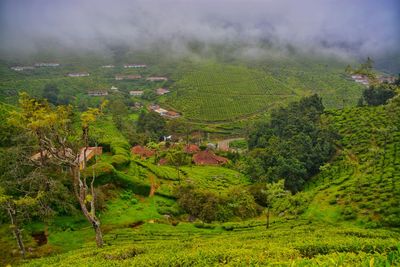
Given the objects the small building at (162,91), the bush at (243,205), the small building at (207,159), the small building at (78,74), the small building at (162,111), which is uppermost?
the small building at (78,74)

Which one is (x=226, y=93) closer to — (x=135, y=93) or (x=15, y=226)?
(x=135, y=93)

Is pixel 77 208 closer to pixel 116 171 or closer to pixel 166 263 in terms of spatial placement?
pixel 116 171

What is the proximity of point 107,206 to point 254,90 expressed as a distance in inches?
4149

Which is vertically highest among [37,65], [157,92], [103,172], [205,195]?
[37,65]

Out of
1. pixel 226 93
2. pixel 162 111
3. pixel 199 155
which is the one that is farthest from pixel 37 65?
pixel 199 155

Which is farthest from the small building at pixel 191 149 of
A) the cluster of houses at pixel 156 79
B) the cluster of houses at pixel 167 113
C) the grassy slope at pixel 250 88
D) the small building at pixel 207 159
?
the cluster of houses at pixel 156 79

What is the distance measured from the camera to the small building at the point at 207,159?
62.6 metres

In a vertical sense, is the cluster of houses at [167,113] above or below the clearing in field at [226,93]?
below

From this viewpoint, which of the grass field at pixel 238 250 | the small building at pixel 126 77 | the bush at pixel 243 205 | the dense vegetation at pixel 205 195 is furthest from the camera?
the small building at pixel 126 77

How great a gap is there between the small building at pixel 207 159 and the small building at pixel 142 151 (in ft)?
25.9

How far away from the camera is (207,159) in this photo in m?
63.2

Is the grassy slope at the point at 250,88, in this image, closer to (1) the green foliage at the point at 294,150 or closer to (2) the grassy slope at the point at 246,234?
(1) the green foliage at the point at 294,150

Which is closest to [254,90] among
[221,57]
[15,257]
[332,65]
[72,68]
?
[221,57]

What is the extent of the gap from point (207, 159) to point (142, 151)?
38.1 ft
